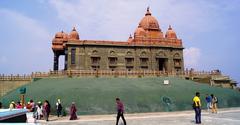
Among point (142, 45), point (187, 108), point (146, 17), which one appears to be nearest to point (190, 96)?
point (187, 108)

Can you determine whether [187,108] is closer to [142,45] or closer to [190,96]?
[190,96]

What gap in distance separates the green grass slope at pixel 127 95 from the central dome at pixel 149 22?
2378 centimetres

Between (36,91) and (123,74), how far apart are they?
575 inches

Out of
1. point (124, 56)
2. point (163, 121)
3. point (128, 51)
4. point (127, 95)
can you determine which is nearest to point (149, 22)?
point (128, 51)

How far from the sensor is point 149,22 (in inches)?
2331

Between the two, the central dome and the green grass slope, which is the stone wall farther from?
the green grass slope

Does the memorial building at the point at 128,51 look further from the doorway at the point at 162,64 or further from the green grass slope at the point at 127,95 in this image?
the green grass slope at the point at 127,95

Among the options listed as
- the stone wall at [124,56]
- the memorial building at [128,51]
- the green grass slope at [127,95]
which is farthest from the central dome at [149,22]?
the green grass slope at [127,95]

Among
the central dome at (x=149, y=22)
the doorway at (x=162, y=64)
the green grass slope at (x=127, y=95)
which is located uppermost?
the central dome at (x=149, y=22)

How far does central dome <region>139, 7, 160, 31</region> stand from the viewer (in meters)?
58.6

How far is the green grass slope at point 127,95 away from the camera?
28078mm

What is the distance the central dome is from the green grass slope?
2378 cm

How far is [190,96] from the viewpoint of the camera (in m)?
32.4

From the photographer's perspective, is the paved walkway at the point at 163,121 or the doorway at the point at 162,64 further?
the doorway at the point at 162,64
